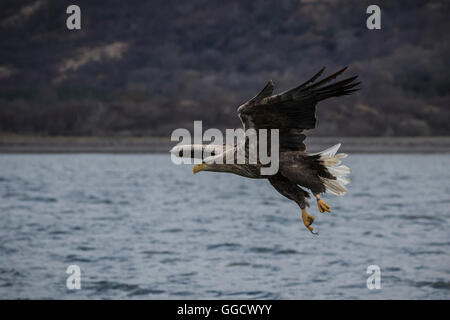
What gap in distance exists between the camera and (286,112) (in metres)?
10.1

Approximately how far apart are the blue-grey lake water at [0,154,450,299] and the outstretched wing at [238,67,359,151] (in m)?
34.1

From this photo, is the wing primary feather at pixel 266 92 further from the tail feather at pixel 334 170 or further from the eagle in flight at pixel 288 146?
the tail feather at pixel 334 170

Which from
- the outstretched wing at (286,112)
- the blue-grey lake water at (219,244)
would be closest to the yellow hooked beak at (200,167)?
the outstretched wing at (286,112)

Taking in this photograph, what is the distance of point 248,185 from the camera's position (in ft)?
528

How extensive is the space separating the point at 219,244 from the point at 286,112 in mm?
59380

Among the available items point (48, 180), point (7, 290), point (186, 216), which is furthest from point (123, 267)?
point (48, 180)

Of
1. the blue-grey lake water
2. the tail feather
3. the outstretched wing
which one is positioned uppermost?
the outstretched wing

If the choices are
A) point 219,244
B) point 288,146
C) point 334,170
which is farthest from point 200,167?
point 219,244

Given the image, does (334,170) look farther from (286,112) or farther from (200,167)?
(200,167)

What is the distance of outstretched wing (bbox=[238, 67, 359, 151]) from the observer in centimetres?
983

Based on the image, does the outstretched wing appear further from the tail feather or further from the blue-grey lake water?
the blue-grey lake water

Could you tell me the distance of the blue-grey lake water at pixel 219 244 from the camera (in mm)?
47375

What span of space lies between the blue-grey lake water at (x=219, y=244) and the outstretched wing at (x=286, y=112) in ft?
112

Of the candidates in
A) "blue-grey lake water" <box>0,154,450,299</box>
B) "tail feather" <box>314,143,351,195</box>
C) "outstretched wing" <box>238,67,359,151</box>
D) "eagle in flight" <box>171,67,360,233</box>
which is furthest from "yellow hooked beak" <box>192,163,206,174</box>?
"blue-grey lake water" <box>0,154,450,299</box>
